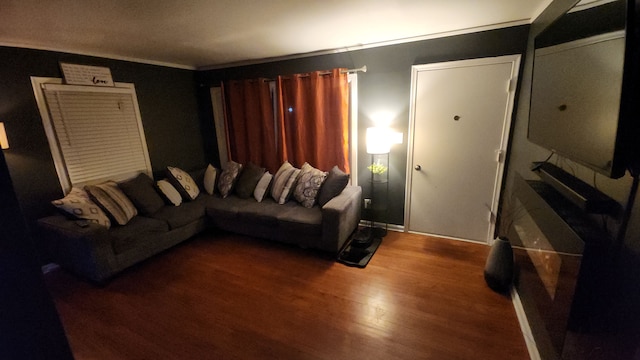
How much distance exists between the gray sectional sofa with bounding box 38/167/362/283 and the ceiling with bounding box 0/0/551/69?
65.7 inches

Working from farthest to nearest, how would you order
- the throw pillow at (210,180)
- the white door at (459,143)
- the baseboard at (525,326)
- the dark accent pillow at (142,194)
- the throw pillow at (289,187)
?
the throw pillow at (210,180), the throw pillow at (289,187), the dark accent pillow at (142,194), the white door at (459,143), the baseboard at (525,326)

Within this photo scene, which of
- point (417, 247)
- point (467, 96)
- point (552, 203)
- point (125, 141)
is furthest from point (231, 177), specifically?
point (552, 203)

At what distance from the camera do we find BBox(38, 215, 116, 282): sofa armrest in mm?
2314

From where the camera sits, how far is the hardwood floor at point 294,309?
1.75 meters

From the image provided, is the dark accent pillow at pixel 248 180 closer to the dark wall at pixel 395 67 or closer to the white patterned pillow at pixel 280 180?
the white patterned pillow at pixel 280 180

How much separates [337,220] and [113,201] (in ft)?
7.85

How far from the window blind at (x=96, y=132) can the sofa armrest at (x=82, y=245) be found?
1.81 ft

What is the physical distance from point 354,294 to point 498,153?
2.06 metres

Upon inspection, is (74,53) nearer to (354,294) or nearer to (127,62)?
(127,62)

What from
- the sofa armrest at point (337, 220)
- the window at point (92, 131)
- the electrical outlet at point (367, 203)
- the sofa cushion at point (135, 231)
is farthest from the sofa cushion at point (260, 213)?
the window at point (92, 131)

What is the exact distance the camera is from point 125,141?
328 centimetres

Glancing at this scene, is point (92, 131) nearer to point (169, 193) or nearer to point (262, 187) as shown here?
point (169, 193)

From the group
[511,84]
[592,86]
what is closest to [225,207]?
[592,86]

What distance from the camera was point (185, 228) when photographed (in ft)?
10.2
